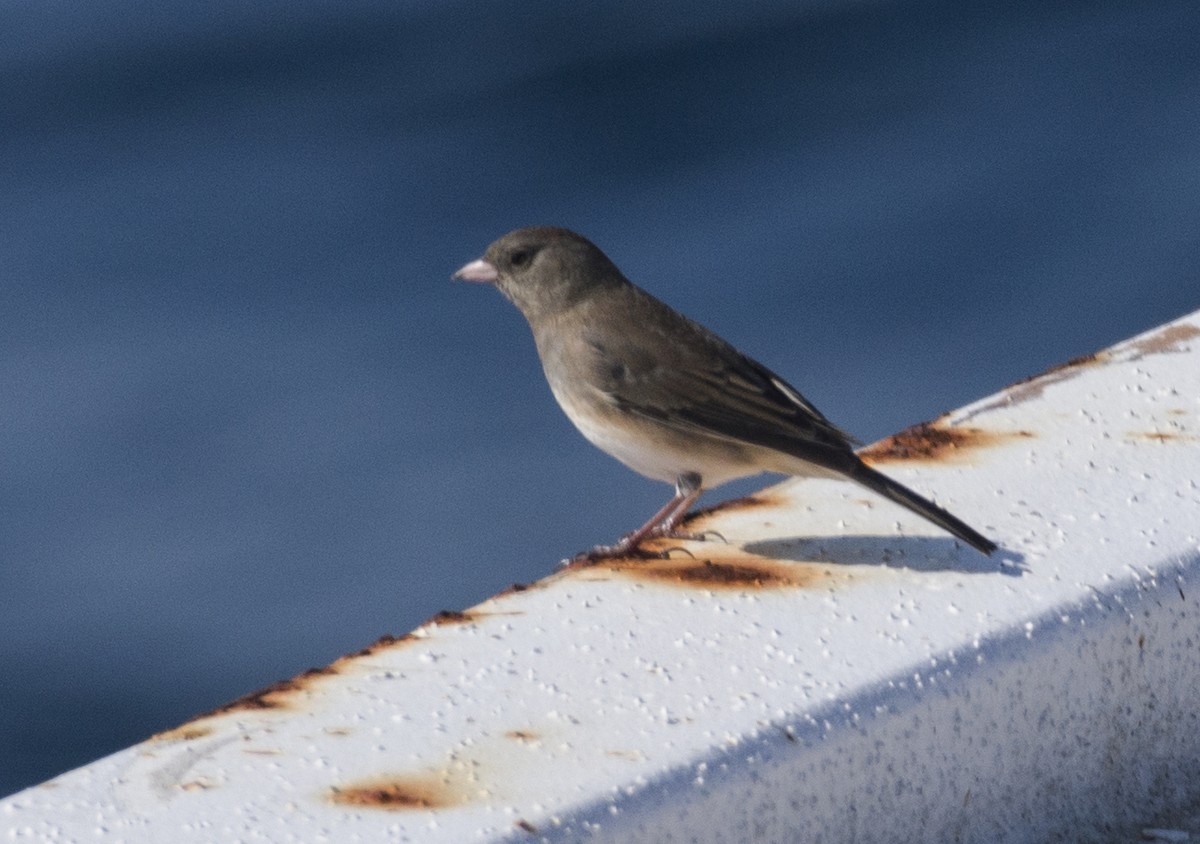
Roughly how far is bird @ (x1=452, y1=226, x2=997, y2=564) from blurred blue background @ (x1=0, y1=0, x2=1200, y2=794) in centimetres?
249

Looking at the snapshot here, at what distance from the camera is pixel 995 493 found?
93.9 inches

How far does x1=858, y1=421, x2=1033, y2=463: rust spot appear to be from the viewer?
2529mm

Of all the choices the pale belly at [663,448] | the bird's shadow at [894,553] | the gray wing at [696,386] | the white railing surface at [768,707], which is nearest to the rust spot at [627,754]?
the white railing surface at [768,707]

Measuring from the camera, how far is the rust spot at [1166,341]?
2.71 meters

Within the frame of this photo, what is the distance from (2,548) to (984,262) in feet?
11.3

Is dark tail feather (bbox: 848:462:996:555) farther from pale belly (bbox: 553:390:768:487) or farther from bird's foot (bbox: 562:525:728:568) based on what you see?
pale belly (bbox: 553:390:768:487)

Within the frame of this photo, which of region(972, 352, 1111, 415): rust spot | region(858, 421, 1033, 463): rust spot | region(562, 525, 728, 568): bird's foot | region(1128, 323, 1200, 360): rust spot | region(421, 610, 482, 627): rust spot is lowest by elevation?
region(421, 610, 482, 627): rust spot

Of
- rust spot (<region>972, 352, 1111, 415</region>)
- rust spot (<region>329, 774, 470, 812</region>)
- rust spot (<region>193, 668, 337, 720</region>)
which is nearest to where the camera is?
rust spot (<region>329, 774, 470, 812</region>)

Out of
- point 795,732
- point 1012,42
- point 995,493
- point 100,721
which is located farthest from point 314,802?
point 1012,42

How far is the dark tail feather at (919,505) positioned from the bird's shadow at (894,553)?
0.05 feet

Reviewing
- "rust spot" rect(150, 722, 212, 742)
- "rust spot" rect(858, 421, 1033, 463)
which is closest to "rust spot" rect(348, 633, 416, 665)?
"rust spot" rect(150, 722, 212, 742)

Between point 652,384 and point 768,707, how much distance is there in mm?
1371

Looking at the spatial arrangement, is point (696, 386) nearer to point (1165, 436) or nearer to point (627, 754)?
point (1165, 436)

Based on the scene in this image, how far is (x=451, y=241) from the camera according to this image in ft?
23.7
